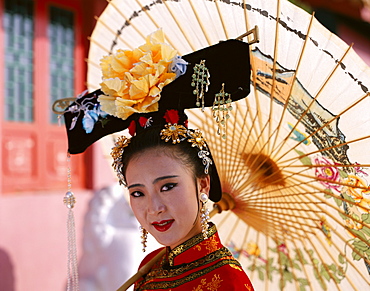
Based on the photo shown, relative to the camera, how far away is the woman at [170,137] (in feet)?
4.91

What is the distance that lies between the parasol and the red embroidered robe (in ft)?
1.14

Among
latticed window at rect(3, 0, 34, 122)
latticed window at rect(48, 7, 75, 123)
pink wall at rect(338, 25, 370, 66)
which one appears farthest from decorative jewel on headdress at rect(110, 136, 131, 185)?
pink wall at rect(338, 25, 370, 66)

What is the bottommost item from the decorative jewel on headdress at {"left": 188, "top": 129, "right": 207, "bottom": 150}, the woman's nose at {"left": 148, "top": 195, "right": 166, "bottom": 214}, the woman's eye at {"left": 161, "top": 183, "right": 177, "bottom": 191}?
the woman's nose at {"left": 148, "top": 195, "right": 166, "bottom": 214}

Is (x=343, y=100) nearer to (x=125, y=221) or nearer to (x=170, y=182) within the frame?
(x=170, y=182)

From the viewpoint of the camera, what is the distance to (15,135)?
402cm

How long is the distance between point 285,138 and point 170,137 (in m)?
0.46

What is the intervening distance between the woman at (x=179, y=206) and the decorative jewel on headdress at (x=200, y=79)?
17 centimetres

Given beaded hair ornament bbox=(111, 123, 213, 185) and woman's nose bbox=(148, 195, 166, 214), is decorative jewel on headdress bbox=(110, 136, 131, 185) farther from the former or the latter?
woman's nose bbox=(148, 195, 166, 214)

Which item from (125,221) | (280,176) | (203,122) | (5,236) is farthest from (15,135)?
(280,176)

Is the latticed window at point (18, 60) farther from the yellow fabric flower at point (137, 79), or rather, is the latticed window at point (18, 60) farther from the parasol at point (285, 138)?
the yellow fabric flower at point (137, 79)

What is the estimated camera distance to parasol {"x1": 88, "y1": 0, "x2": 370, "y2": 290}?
1.58 m

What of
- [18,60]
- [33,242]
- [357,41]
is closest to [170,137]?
[33,242]

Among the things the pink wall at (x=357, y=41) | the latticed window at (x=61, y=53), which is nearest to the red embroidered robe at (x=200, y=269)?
the latticed window at (x=61, y=53)

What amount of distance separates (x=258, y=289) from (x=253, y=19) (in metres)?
1.23
